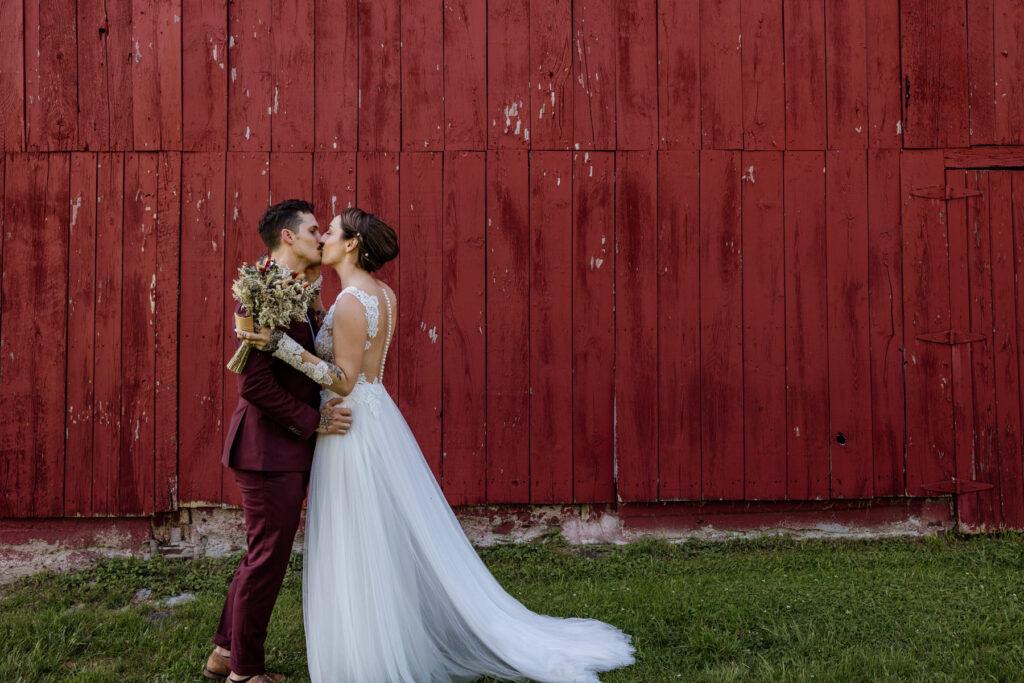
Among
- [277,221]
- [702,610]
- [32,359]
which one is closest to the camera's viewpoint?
[277,221]

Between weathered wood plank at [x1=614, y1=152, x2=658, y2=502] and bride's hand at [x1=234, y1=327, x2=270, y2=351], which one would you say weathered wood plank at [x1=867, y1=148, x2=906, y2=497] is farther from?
bride's hand at [x1=234, y1=327, x2=270, y2=351]

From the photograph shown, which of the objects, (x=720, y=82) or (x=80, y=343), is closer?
(x=80, y=343)

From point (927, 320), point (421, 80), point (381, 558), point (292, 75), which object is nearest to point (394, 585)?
point (381, 558)

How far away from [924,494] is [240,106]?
4953 millimetres

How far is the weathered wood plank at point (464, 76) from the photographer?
4.78 metres

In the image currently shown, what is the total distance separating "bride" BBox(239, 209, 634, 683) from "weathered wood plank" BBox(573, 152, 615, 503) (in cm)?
152

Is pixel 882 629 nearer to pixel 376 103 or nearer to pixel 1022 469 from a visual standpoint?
pixel 1022 469

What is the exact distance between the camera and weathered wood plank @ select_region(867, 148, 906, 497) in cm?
476

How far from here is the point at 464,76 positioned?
15.7 ft

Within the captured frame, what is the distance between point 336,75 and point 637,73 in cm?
191

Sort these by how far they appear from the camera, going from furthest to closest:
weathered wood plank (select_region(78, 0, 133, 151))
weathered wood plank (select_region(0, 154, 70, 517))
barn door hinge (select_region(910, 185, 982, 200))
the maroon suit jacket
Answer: barn door hinge (select_region(910, 185, 982, 200)) → weathered wood plank (select_region(78, 0, 133, 151)) → weathered wood plank (select_region(0, 154, 70, 517)) → the maroon suit jacket

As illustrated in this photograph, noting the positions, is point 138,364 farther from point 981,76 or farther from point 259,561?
point 981,76

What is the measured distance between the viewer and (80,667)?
3.31 m

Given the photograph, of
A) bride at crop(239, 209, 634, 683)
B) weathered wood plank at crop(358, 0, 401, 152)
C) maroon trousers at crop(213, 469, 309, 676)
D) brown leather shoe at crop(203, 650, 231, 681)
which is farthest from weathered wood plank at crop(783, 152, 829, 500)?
brown leather shoe at crop(203, 650, 231, 681)
